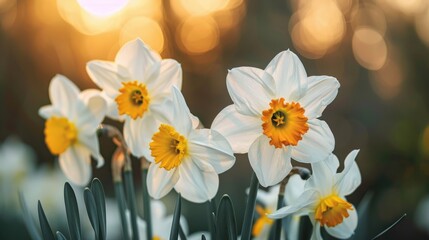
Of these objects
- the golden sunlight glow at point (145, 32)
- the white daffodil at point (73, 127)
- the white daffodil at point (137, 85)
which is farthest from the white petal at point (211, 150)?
the golden sunlight glow at point (145, 32)

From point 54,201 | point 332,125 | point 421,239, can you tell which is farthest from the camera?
point 332,125

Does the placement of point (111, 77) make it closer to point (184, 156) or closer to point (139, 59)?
point (139, 59)

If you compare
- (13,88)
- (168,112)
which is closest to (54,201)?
(168,112)

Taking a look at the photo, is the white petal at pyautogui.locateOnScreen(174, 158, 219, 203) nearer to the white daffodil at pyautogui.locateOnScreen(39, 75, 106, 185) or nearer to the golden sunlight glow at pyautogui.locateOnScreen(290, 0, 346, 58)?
the white daffodil at pyautogui.locateOnScreen(39, 75, 106, 185)

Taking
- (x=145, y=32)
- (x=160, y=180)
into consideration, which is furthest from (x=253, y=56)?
(x=160, y=180)

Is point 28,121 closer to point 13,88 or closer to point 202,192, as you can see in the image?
point 13,88

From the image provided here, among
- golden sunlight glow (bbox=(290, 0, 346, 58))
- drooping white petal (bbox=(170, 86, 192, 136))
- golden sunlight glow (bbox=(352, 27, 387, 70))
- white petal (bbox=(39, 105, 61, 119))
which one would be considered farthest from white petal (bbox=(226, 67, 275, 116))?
golden sunlight glow (bbox=(352, 27, 387, 70))
